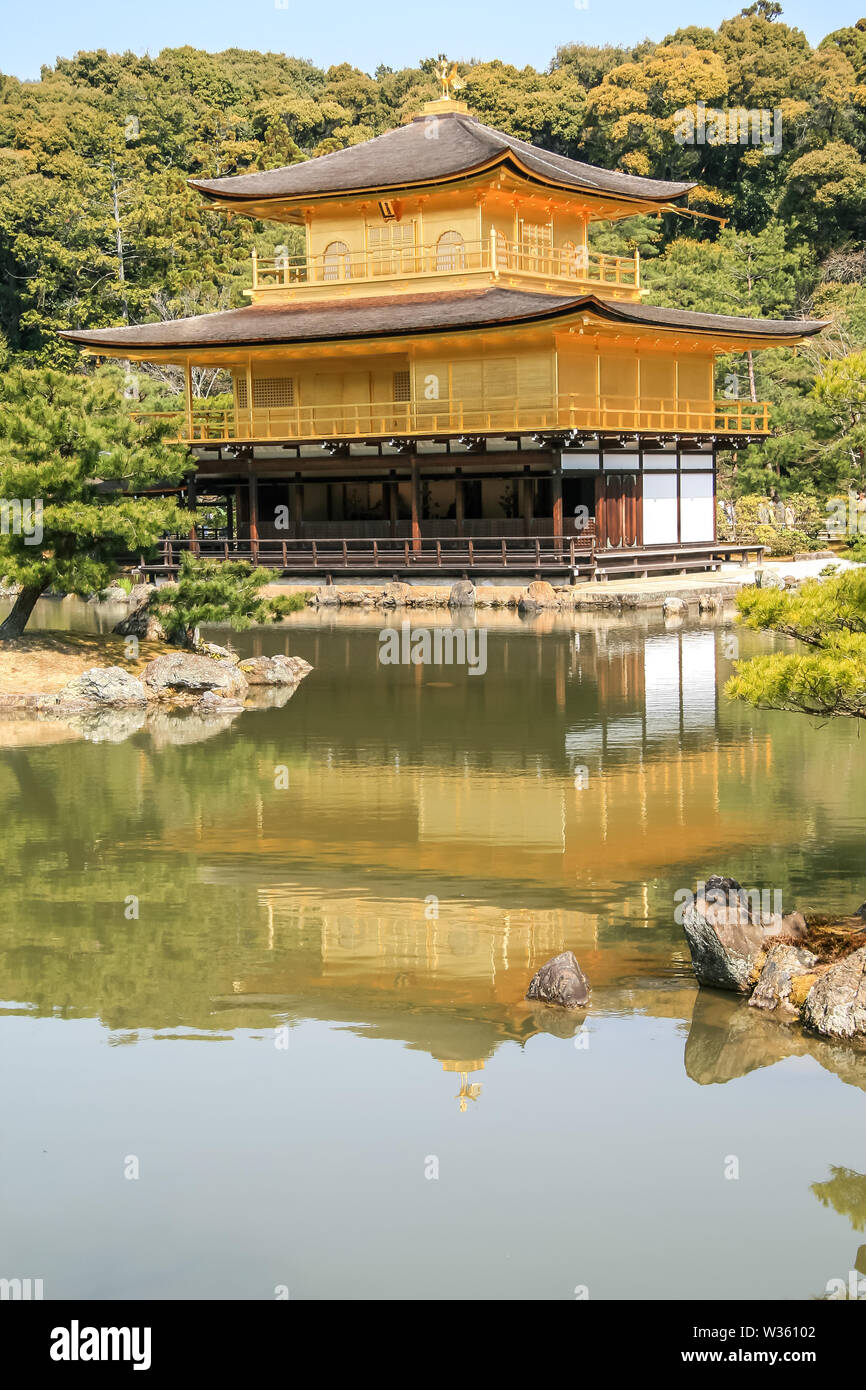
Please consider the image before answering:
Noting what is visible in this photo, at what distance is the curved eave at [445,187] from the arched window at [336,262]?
4.86 feet

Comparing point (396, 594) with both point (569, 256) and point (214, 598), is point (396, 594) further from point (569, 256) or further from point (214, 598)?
point (569, 256)

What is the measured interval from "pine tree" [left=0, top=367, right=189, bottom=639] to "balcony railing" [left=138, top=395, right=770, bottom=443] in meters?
13.9

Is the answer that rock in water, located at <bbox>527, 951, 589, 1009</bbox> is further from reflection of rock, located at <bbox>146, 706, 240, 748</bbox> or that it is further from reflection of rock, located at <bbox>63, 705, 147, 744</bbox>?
reflection of rock, located at <bbox>63, 705, 147, 744</bbox>

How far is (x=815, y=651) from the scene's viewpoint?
40.9 feet

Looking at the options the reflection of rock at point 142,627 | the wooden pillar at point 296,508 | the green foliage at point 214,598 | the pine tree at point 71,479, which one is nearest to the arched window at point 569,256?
the wooden pillar at point 296,508

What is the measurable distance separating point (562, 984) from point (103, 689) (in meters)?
14.7

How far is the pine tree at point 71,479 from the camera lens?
78.7 ft

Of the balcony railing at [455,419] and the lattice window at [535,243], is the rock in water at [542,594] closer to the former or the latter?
the balcony railing at [455,419]

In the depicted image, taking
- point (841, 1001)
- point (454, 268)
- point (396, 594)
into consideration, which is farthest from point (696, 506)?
point (841, 1001)

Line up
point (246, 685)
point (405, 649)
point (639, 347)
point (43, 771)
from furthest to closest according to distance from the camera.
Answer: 1. point (639, 347)
2. point (405, 649)
3. point (246, 685)
4. point (43, 771)

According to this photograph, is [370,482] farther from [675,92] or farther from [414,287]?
[675,92]
